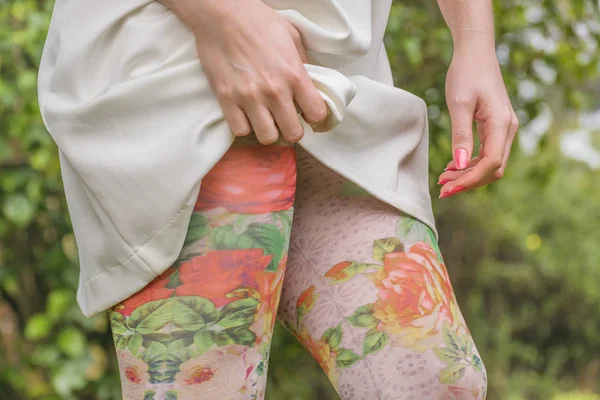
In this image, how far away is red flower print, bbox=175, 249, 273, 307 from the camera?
2.63 ft

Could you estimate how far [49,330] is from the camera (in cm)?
223

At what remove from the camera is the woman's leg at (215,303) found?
2.62 feet

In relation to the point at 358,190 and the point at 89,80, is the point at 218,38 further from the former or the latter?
the point at 358,190

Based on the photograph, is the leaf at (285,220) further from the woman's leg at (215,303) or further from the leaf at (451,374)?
the leaf at (451,374)

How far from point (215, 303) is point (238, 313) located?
28mm

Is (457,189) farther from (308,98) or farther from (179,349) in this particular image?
(179,349)

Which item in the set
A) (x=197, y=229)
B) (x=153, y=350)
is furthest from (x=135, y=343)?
(x=197, y=229)

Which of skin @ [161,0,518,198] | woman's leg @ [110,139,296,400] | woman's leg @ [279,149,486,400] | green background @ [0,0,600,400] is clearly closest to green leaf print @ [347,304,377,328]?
woman's leg @ [279,149,486,400]

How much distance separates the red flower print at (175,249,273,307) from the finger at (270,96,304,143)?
0.14 m

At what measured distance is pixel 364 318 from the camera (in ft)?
2.93

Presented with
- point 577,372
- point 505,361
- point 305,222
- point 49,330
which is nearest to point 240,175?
point 305,222

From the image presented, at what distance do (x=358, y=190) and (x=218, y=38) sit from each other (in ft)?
0.93

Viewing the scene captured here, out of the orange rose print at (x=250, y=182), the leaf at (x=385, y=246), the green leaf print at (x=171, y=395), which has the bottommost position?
the green leaf print at (x=171, y=395)

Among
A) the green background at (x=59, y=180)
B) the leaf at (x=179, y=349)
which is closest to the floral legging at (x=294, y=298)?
the leaf at (x=179, y=349)
